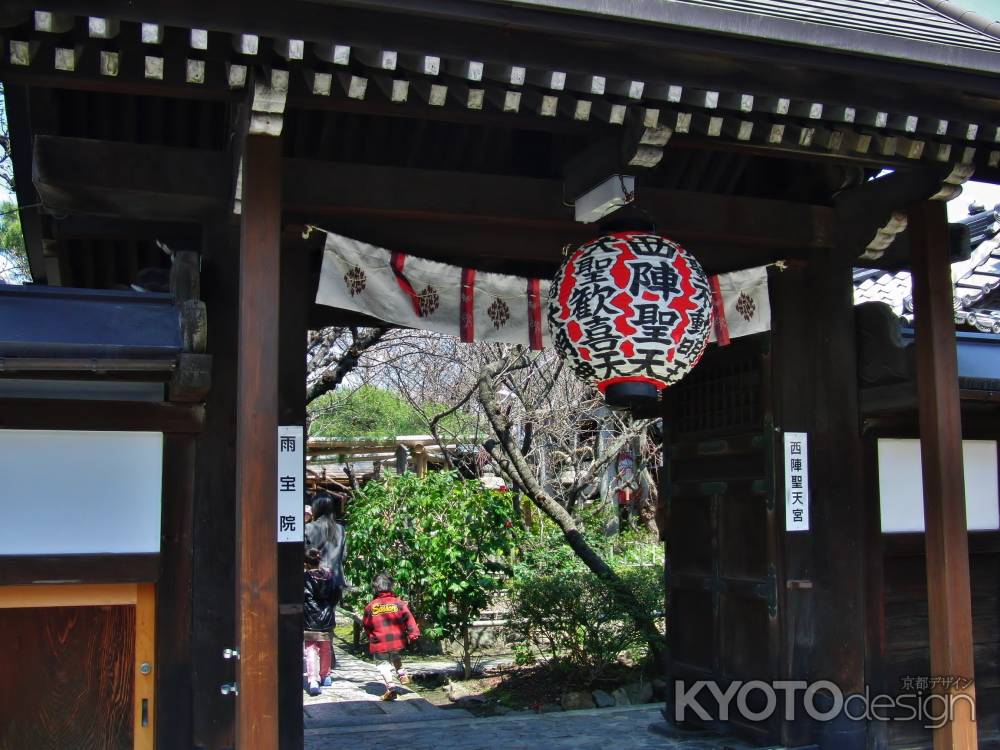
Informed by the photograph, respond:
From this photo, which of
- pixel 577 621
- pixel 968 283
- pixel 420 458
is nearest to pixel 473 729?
pixel 577 621

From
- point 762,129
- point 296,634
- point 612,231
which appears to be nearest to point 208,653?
point 296,634

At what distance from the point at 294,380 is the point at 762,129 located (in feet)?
9.63

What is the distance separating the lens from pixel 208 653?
5.35 metres

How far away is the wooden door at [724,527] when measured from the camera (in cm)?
674

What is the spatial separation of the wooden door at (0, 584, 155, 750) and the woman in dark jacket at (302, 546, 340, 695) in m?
5.43

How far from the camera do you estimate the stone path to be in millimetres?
7965

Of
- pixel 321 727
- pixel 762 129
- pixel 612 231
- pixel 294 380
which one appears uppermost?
pixel 762 129

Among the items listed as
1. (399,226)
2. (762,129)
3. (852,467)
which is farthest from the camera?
(852,467)

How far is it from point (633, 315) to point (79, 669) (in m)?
3.53

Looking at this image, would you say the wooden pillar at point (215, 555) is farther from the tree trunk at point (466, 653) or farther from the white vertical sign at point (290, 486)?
the tree trunk at point (466, 653)

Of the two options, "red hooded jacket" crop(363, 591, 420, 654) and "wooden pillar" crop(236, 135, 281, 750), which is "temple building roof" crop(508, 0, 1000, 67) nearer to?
"wooden pillar" crop(236, 135, 281, 750)

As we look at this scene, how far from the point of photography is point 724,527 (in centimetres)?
738

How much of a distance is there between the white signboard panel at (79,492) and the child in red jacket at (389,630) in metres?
5.68

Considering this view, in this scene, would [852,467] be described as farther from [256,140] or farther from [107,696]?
[107,696]
